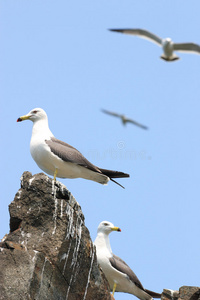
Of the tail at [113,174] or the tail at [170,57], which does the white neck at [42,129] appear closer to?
the tail at [113,174]

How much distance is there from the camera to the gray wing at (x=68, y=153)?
15.9 meters

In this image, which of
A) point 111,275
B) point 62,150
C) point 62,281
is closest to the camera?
point 62,281

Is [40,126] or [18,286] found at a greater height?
[40,126]

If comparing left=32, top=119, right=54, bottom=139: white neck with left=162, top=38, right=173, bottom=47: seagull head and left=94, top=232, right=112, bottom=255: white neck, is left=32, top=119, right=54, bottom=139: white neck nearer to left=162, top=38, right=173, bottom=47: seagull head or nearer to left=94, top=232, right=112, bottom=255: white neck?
left=94, top=232, right=112, bottom=255: white neck

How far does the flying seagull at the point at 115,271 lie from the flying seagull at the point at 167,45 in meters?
4.78

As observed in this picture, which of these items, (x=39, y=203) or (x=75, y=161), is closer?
(x=39, y=203)

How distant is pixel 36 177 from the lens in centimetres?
1432

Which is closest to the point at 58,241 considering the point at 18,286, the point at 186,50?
the point at 18,286

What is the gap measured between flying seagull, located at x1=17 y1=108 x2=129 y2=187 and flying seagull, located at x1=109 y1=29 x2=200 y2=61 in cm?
310

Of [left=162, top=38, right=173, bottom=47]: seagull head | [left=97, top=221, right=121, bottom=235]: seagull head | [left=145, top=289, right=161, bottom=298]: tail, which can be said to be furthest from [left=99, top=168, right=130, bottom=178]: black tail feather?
[left=162, top=38, right=173, bottom=47]: seagull head

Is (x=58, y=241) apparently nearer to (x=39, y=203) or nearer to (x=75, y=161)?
(x=39, y=203)

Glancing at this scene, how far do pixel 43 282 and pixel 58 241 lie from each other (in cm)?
96

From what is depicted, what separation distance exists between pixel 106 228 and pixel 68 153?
2.90m

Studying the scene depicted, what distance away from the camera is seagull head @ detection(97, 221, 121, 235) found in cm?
1803
